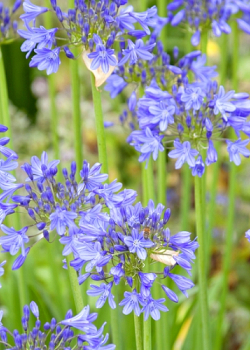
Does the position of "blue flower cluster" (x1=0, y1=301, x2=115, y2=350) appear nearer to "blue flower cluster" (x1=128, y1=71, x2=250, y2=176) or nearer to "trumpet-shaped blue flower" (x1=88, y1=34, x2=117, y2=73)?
"blue flower cluster" (x1=128, y1=71, x2=250, y2=176)

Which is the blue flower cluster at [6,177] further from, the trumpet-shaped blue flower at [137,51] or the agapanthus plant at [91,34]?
the trumpet-shaped blue flower at [137,51]

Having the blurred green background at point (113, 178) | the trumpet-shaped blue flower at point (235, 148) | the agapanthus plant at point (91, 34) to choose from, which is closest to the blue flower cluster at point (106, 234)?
the agapanthus plant at point (91, 34)

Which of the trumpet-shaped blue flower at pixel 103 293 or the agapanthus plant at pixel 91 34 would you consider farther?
the agapanthus plant at pixel 91 34

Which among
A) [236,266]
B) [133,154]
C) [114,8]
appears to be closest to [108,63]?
[114,8]

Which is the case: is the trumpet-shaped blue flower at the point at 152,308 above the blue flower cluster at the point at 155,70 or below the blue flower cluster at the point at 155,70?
below

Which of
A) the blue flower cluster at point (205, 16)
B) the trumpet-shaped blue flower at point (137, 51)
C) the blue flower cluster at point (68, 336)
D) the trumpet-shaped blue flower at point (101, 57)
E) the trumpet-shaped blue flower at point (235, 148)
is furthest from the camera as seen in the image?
the blue flower cluster at point (205, 16)

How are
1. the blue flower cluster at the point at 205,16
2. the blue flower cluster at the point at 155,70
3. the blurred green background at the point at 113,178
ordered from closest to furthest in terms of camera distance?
the blue flower cluster at the point at 155,70 < the blue flower cluster at the point at 205,16 < the blurred green background at the point at 113,178

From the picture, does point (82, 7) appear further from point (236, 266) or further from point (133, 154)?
point (133, 154)

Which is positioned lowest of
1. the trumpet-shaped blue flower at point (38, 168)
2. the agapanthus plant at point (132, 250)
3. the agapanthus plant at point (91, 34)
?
the agapanthus plant at point (132, 250)

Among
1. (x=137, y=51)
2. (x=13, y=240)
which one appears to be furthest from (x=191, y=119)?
(x=13, y=240)
